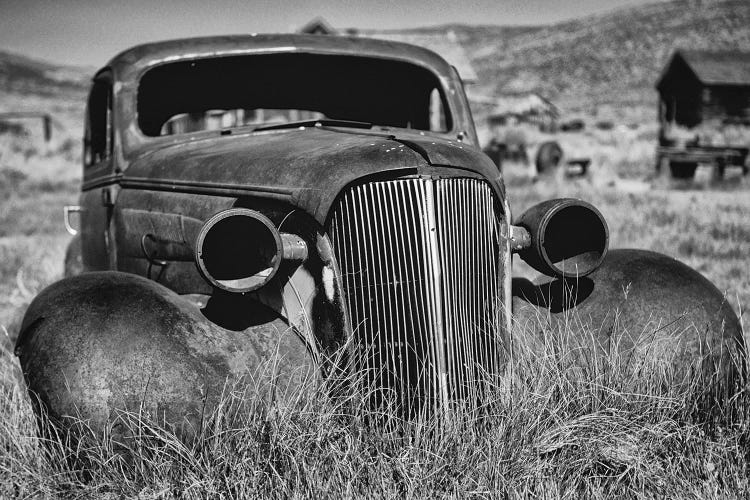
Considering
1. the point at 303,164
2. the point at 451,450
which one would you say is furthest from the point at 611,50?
the point at 451,450

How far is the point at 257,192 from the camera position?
2793 millimetres

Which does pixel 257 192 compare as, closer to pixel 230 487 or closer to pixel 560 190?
pixel 230 487

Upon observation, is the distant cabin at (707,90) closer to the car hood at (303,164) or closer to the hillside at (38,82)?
the car hood at (303,164)

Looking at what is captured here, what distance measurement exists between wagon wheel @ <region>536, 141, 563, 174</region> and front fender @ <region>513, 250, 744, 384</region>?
49.3 feet

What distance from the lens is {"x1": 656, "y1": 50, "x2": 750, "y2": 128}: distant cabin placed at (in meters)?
29.4

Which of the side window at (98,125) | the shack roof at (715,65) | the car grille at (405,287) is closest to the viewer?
the car grille at (405,287)

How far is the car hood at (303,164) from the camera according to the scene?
8.27 ft

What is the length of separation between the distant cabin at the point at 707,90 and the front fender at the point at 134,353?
99.3 ft

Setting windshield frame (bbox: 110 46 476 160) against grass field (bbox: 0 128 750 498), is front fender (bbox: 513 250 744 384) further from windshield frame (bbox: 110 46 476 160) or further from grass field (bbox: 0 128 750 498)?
windshield frame (bbox: 110 46 476 160)

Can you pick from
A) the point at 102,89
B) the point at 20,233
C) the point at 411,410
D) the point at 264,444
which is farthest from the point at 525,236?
the point at 20,233

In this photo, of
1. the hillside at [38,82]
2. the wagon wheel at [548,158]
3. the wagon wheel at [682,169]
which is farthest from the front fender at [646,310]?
the hillside at [38,82]

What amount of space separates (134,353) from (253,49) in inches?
86.2

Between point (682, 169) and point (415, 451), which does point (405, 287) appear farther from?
point (682, 169)

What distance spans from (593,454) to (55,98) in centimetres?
8210
